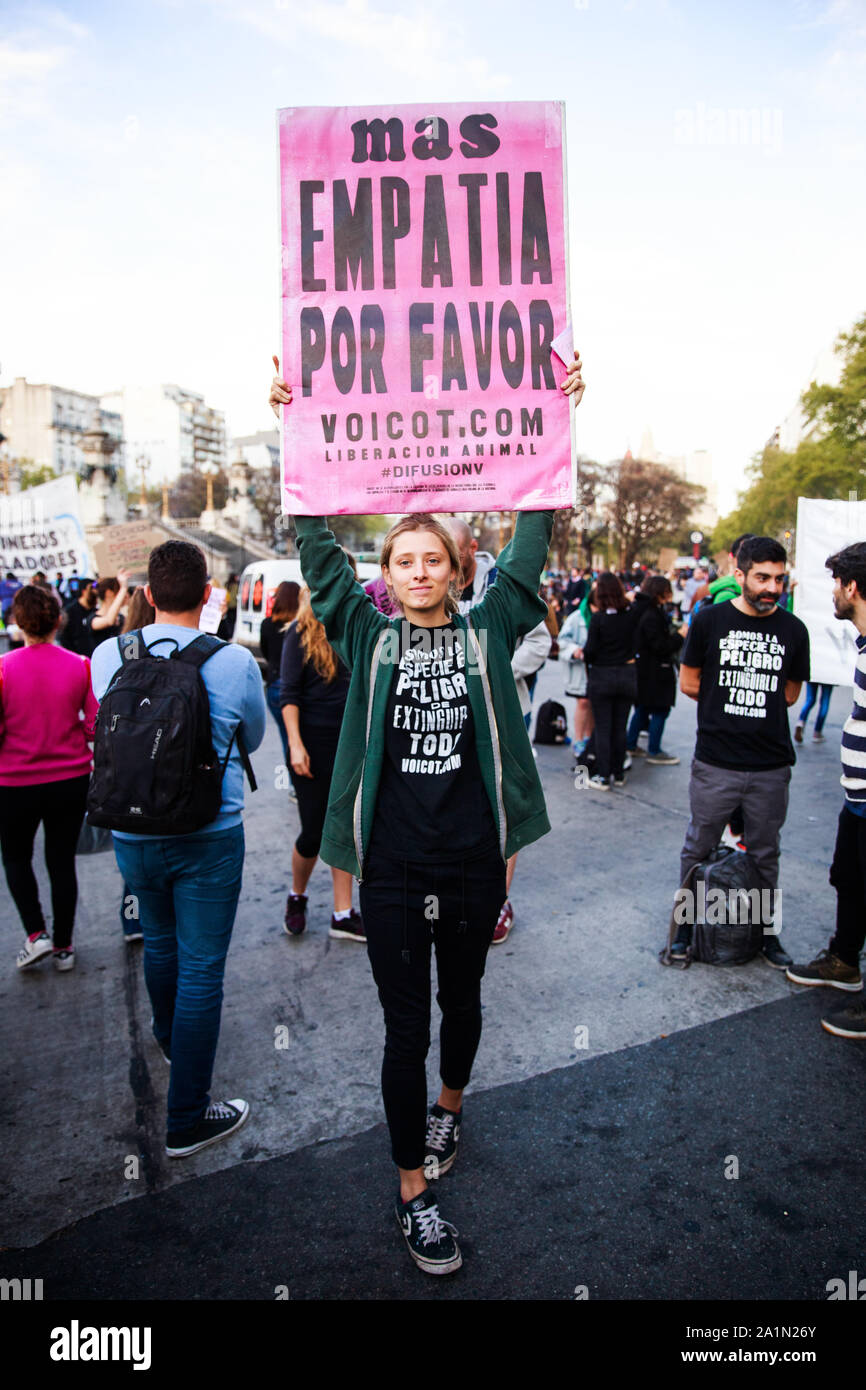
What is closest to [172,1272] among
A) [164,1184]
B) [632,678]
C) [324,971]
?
[164,1184]

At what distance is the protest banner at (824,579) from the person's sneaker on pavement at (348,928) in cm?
321

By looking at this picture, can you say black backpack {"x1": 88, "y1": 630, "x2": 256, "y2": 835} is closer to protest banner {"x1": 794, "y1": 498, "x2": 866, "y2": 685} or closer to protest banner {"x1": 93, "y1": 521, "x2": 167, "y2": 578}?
protest banner {"x1": 794, "y1": 498, "x2": 866, "y2": 685}

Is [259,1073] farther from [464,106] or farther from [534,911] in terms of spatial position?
[464,106]

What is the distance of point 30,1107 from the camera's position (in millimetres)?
3211

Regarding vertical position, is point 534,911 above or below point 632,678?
below

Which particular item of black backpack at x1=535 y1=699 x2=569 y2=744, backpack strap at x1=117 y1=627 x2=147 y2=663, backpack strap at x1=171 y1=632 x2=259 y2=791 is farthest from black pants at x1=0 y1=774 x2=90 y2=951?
black backpack at x1=535 y1=699 x2=569 y2=744

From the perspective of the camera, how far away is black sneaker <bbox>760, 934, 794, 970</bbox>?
13.7 feet

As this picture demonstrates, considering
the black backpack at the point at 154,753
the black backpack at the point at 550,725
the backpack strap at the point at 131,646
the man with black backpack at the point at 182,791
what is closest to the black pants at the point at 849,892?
the man with black backpack at the point at 182,791

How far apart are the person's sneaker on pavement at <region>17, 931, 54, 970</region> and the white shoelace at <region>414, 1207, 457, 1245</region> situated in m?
2.76

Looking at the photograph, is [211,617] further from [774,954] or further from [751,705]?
[774,954]

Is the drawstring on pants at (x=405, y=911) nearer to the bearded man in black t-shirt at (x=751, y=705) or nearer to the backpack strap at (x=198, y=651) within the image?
the backpack strap at (x=198, y=651)

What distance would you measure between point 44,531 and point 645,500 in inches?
1870

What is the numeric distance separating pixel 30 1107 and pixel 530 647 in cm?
323
